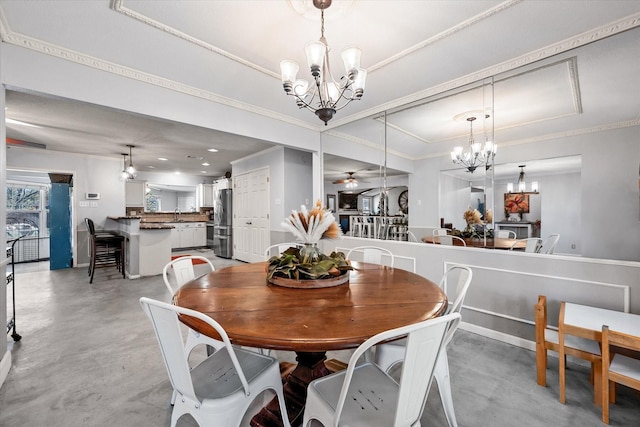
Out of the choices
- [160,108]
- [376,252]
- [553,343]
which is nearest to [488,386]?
[553,343]

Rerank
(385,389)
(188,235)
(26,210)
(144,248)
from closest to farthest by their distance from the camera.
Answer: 1. (385,389)
2. (144,248)
3. (26,210)
4. (188,235)

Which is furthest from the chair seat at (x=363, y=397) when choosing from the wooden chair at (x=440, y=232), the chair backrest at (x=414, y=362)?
the wooden chair at (x=440, y=232)

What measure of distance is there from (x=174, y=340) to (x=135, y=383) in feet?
4.39

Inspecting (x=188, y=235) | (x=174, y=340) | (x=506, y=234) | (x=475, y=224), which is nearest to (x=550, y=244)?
(x=506, y=234)

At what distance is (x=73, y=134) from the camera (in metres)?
4.55

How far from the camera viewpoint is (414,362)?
855 mm

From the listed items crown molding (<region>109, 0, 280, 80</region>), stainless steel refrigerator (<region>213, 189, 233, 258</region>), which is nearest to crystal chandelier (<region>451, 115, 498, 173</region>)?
crown molding (<region>109, 0, 280, 80</region>)

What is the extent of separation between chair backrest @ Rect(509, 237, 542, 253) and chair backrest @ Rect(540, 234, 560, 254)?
37 mm

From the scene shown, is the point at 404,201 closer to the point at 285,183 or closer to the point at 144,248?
the point at 285,183

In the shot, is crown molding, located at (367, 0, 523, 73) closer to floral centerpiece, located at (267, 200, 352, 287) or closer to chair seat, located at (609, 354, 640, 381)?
floral centerpiece, located at (267, 200, 352, 287)

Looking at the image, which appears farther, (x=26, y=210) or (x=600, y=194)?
(x=26, y=210)

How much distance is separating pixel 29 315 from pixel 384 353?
4.02 metres

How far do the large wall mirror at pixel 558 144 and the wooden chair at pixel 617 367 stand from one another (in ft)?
2.78

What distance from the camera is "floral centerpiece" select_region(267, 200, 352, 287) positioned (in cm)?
159
